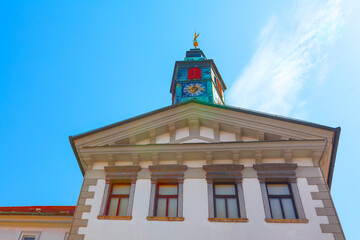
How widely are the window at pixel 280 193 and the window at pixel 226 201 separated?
1149 mm

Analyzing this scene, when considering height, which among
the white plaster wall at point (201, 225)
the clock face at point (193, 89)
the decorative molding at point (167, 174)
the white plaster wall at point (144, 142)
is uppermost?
the clock face at point (193, 89)

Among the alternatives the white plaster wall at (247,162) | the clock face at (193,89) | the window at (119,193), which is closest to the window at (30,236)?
the window at (119,193)

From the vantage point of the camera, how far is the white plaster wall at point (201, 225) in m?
12.1

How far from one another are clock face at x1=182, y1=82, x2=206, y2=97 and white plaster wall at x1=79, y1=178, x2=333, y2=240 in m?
12.7

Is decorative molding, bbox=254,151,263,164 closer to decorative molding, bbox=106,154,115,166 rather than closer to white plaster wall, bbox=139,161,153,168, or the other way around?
white plaster wall, bbox=139,161,153,168

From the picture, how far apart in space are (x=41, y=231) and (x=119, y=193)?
5.57 m

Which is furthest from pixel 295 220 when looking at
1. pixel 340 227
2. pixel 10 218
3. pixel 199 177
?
pixel 10 218

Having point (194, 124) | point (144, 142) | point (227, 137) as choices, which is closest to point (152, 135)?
point (144, 142)

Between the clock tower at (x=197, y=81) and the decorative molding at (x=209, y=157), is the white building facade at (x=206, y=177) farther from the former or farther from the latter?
the clock tower at (x=197, y=81)

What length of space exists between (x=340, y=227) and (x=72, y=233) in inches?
404

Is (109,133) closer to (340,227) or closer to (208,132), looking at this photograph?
(208,132)

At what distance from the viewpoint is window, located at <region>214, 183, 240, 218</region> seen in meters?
13.0

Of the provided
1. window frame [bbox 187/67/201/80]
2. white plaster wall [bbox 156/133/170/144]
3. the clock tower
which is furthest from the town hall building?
window frame [bbox 187/67/201/80]

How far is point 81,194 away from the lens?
14.2 m
